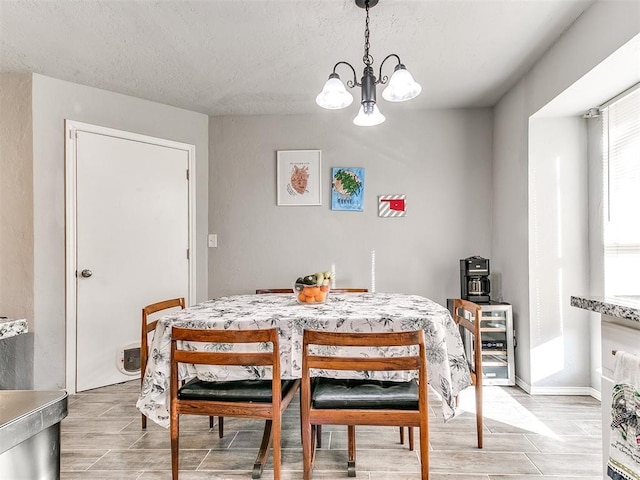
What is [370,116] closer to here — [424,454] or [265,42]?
[265,42]

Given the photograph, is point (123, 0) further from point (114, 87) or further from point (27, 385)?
point (27, 385)

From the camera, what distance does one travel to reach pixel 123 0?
2094 mm

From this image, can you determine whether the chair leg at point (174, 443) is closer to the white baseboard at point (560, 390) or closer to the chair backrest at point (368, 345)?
the chair backrest at point (368, 345)

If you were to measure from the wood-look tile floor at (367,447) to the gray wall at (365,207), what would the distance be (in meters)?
1.41

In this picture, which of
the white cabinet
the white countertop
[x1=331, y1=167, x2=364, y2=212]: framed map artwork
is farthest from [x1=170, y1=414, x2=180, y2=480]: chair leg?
[x1=331, y1=167, x2=364, y2=212]: framed map artwork

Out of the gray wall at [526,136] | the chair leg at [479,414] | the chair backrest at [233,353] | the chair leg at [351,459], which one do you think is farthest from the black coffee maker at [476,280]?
the chair backrest at [233,353]

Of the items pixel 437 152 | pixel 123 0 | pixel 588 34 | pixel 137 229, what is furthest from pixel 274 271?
pixel 588 34

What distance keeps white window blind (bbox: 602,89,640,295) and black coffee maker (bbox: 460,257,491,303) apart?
2.79 feet

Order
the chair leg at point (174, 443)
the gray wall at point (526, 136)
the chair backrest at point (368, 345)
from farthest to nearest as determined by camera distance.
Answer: the gray wall at point (526, 136) → the chair leg at point (174, 443) → the chair backrest at point (368, 345)

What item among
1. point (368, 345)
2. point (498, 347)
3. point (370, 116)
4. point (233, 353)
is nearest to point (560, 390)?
point (498, 347)

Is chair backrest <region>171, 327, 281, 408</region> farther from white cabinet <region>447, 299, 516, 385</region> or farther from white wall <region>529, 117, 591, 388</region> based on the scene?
white wall <region>529, 117, 591, 388</region>

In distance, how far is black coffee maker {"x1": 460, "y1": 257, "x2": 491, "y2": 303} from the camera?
332 centimetres

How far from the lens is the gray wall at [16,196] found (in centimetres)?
293

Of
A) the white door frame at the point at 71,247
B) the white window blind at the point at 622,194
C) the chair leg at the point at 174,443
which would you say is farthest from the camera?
the white door frame at the point at 71,247
